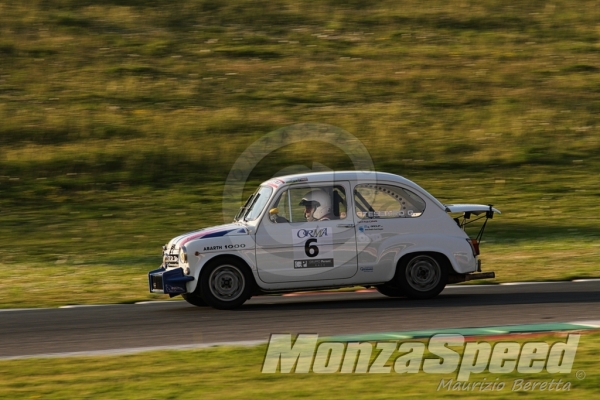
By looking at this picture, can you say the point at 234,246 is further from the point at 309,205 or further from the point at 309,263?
the point at 309,205

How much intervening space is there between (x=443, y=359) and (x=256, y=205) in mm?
4836

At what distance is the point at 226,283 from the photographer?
11984 mm

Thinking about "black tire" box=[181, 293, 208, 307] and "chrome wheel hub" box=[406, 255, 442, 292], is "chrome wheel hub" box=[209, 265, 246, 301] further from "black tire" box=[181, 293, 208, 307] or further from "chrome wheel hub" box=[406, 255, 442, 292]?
"chrome wheel hub" box=[406, 255, 442, 292]

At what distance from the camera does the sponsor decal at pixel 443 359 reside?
7.48 metres

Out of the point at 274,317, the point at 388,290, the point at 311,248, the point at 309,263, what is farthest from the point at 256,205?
the point at 388,290

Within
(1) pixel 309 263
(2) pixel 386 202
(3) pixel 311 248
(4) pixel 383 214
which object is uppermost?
(2) pixel 386 202

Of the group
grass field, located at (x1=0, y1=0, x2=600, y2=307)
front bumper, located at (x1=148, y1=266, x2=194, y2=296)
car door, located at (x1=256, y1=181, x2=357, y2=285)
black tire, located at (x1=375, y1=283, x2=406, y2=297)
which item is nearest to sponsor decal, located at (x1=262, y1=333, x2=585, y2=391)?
car door, located at (x1=256, y1=181, x2=357, y2=285)

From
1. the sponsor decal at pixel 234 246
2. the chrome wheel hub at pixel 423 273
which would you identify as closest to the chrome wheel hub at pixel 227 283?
the sponsor decal at pixel 234 246

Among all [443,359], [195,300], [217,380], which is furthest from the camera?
[195,300]

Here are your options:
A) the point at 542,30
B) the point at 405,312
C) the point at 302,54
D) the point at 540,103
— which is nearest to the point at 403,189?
the point at 405,312

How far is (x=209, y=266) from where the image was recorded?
11.9 meters

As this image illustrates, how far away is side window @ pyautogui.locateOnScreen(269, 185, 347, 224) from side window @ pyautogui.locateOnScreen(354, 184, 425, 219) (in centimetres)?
23

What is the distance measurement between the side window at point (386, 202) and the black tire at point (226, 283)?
169 cm

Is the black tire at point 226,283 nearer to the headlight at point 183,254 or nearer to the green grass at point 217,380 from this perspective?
the headlight at point 183,254
